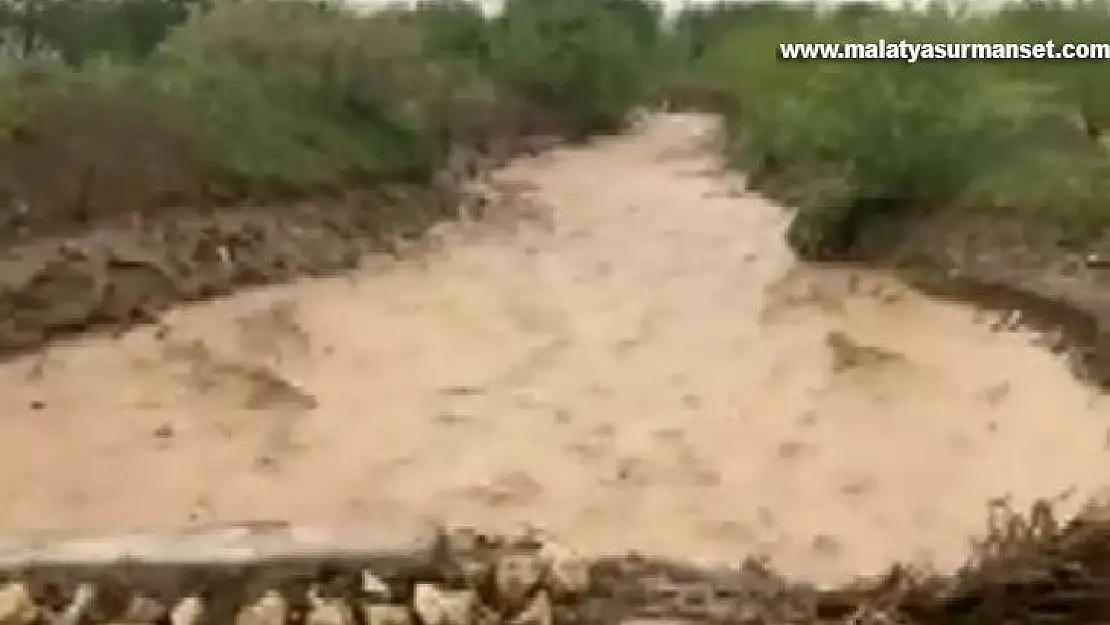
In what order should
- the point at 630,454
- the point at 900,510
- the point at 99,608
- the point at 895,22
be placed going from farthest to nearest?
the point at 895,22 < the point at 630,454 < the point at 900,510 < the point at 99,608

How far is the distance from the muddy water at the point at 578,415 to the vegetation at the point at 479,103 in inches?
41.4

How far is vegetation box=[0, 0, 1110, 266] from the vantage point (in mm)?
11406

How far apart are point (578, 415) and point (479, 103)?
35.5 feet

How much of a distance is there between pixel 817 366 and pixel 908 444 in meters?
1.66

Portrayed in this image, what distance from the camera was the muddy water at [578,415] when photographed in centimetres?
645

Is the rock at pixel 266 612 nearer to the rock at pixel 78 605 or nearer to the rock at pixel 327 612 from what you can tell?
the rock at pixel 327 612

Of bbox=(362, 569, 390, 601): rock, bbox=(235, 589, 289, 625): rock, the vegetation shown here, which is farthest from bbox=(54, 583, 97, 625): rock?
the vegetation

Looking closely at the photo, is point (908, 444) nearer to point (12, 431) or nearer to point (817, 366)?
point (817, 366)

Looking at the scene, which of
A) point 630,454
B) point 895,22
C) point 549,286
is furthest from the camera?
point 895,22

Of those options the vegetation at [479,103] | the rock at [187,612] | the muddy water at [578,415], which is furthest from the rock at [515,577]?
the vegetation at [479,103]

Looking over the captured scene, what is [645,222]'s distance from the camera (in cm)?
1423

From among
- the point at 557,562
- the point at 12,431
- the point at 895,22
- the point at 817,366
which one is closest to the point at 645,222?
the point at 895,22

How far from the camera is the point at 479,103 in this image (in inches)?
720

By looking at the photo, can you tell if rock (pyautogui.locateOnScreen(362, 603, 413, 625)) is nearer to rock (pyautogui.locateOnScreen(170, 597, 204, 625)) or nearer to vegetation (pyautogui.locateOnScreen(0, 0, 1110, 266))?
rock (pyautogui.locateOnScreen(170, 597, 204, 625))
